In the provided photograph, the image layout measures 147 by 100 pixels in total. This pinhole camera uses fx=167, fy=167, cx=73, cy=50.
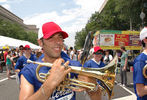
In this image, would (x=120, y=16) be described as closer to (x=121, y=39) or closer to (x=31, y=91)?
(x=121, y=39)

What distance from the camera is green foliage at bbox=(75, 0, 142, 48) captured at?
17.4 meters

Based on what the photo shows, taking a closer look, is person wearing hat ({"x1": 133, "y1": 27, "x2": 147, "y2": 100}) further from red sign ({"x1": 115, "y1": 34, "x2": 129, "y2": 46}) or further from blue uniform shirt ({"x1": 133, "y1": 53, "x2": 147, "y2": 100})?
red sign ({"x1": 115, "y1": 34, "x2": 129, "y2": 46})

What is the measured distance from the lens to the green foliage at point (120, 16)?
17359 millimetres

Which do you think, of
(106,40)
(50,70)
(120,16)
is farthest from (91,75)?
(120,16)

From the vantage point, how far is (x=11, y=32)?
42531 mm

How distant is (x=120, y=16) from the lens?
20.5 meters

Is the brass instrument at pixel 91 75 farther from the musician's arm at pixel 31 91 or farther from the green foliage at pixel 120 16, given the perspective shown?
the green foliage at pixel 120 16

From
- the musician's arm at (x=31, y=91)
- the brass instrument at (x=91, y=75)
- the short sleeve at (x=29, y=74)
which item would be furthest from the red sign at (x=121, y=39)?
the musician's arm at (x=31, y=91)

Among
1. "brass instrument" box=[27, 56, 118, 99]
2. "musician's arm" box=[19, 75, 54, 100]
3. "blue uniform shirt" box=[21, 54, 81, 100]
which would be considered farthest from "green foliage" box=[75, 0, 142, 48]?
"musician's arm" box=[19, 75, 54, 100]

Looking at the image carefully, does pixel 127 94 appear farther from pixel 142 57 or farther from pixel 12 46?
pixel 12 46

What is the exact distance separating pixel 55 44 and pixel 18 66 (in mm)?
3749

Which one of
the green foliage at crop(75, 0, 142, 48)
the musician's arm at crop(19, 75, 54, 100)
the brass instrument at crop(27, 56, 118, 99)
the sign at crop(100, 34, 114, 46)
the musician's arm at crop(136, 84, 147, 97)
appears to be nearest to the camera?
the musician's arm at crop(19, 75, 54, 100)

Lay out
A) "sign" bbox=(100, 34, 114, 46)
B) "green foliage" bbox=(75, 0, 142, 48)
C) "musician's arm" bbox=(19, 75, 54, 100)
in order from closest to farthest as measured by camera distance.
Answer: "musician's arm" bbox=(19, 75, 54, 100) → "green foliage" bbox=(75, 0, 142, 48) → "sign" bbox=(100, 34, 114, 46)

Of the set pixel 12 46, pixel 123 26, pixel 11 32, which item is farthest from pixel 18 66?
pixel 11 32
